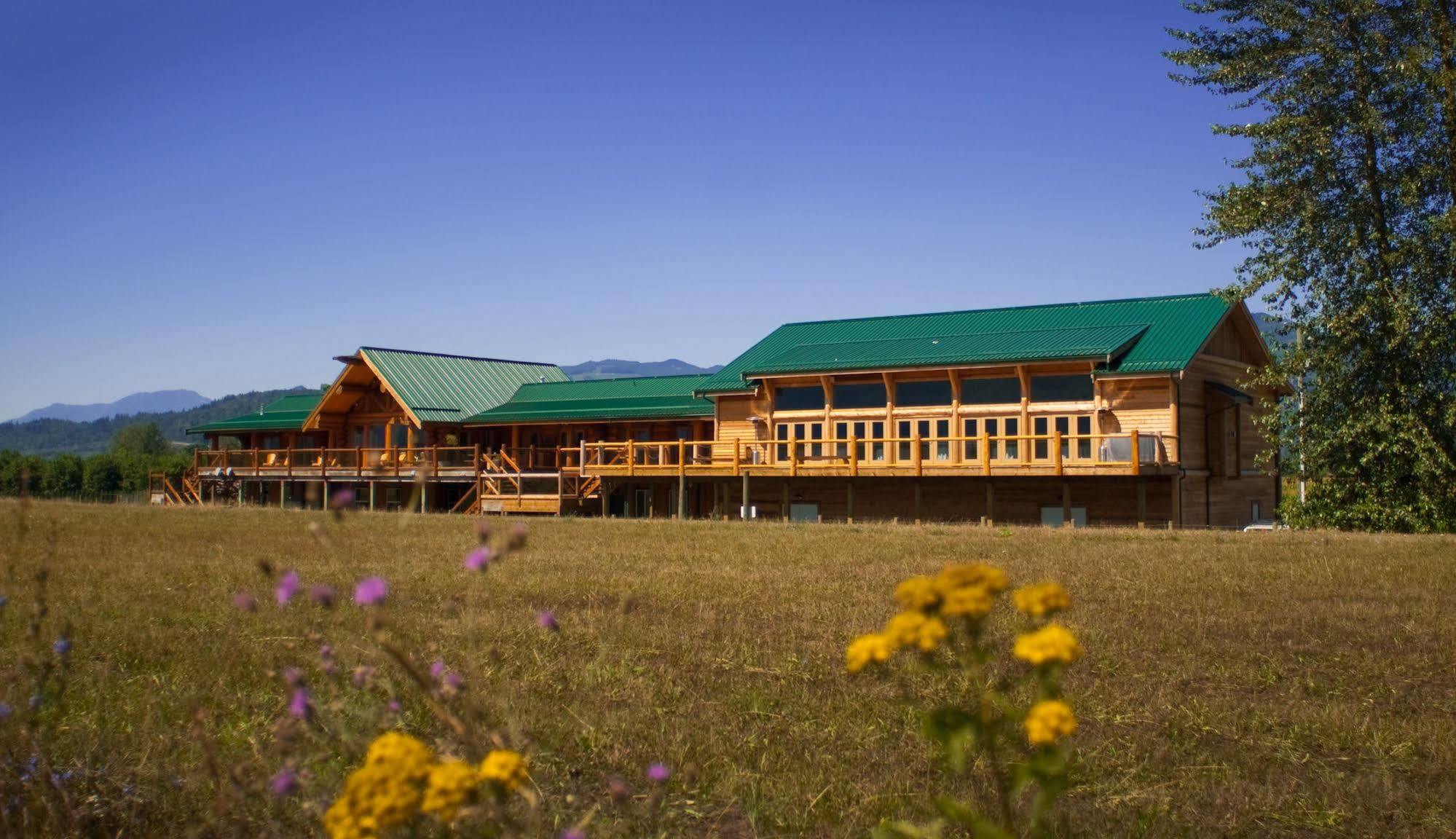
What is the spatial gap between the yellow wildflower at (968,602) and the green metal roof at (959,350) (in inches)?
1085

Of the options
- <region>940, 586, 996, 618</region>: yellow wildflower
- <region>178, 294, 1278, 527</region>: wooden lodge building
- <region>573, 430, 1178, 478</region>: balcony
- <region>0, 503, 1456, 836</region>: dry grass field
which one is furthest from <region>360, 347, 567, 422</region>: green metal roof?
<region>940, 586, 996, 618</region>: yellow wildflower

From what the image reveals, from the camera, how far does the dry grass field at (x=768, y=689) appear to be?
16.5 feet

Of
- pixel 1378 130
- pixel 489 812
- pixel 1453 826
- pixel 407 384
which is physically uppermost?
pixel 1378 130

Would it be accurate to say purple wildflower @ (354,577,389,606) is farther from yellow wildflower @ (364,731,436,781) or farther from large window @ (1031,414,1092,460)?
large window @ (1031,414,1092,460)

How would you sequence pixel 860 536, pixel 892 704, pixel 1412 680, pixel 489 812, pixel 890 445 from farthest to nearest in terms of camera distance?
1. pixel 890 445
2. pixel 860 536
3. pixel 1412 680
4. pixel 892 704
5. pixel 489 812

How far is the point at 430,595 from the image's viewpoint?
1151 centimetres

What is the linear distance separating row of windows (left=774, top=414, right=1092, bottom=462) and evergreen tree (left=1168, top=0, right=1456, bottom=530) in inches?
247

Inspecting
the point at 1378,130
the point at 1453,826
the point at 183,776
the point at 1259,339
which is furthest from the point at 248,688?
the point at 1259,339

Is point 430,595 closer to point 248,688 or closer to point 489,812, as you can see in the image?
point 248,688

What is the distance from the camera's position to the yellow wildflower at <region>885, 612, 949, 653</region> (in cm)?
210

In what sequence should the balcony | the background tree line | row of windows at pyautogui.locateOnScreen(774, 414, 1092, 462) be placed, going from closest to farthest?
the balcony < row of windows at pyautogui.locateOnScreen(774, 414, 1092, 462) < the background tree line

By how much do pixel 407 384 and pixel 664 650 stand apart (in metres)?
35.4

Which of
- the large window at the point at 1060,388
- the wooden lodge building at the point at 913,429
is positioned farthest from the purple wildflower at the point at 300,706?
the large window at the point at 1060,388

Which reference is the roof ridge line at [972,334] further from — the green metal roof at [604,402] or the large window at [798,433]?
the green metal roof at [604,402]
